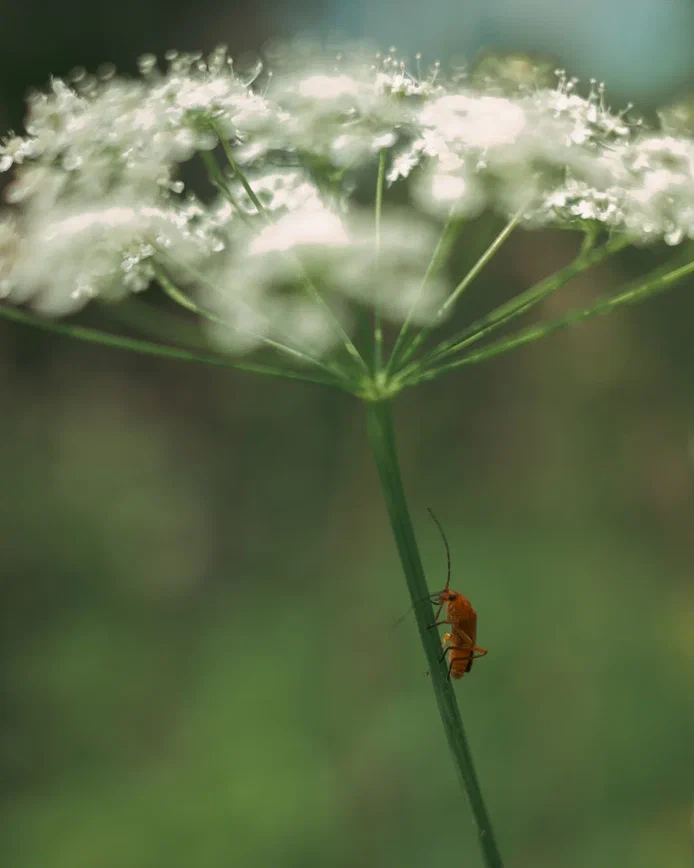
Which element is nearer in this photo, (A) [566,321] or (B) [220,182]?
(A) [566,321]

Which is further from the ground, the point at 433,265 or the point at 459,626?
the point at 433,265

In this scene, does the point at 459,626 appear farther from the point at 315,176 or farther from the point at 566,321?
the point at 315,176

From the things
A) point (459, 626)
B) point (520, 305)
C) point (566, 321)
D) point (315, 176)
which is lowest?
point (459, 626)

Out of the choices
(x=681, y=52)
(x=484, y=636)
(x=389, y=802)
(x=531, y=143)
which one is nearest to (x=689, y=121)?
(x=531, y=143)

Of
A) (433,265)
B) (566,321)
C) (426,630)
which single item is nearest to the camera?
(426,630)

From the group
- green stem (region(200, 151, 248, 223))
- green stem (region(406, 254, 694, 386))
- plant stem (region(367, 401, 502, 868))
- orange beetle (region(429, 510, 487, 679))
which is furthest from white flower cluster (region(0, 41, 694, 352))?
orange beetle (region(429, 510, 487, 679))

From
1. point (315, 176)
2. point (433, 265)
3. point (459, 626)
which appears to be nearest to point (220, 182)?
point (315, 176)

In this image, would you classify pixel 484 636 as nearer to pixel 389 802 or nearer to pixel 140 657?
pixel 389 802

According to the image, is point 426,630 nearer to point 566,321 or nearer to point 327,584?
point 566,321

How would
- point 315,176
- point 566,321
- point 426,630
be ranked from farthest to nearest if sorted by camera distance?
point 315,176, point 566,321, point 426,630
